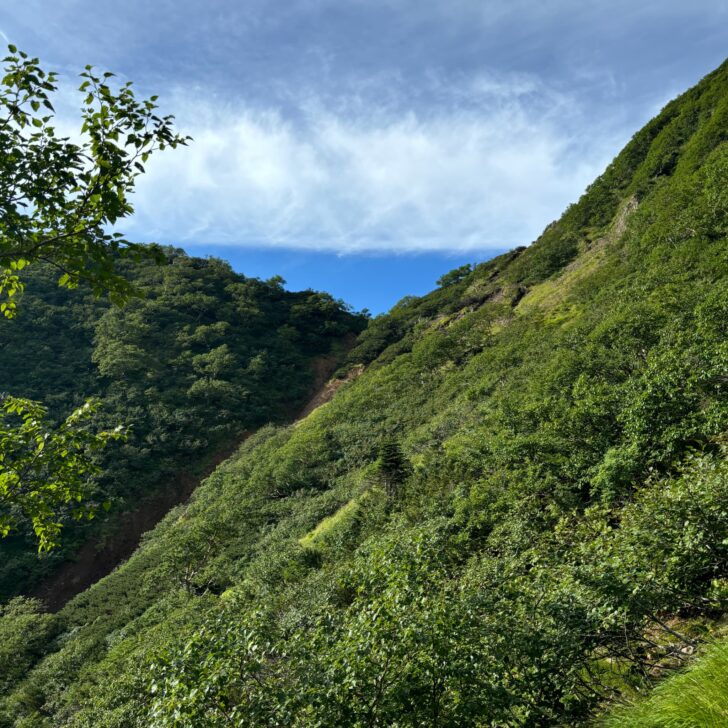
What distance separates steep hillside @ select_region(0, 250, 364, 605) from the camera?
39062 mm

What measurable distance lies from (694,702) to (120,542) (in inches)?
1691

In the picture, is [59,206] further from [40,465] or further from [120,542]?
[120,542]

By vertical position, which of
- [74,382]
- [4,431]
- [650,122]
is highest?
[650,122]

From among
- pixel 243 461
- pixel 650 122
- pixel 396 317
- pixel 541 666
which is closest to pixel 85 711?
pixel 541 666

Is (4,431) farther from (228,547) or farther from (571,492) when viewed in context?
(228,547)

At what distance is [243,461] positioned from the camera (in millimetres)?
41188

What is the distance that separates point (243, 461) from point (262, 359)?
2416 centimetres

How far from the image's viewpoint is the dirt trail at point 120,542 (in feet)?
107

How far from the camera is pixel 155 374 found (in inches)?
2130

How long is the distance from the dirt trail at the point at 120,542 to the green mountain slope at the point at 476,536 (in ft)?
10.1

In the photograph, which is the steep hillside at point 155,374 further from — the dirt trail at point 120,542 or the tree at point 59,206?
the tree at point 59,206

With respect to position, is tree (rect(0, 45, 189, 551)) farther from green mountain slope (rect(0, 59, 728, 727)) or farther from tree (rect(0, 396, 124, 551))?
green mountain slope (rect(0, 59, 728, 727))

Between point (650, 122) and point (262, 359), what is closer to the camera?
point (650, 122)

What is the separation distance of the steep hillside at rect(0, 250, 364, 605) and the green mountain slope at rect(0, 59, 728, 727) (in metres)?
4.77
